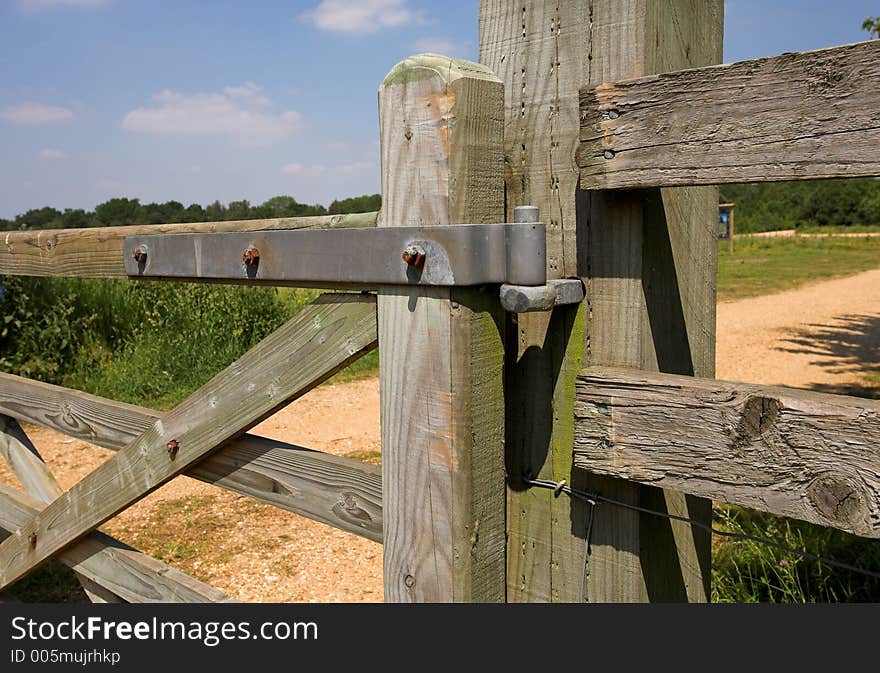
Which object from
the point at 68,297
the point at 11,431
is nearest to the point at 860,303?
the point at 68,297

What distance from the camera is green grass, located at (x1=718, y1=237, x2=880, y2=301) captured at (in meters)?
17.6

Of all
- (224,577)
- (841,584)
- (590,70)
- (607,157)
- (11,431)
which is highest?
(590,70)

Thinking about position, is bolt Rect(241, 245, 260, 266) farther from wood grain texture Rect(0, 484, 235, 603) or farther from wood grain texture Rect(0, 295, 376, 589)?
wood grain texture Rect(0, 484, 235, 603)

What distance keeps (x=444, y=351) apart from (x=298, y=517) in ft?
13.8

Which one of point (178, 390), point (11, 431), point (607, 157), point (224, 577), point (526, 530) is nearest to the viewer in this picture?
point (607, 157)

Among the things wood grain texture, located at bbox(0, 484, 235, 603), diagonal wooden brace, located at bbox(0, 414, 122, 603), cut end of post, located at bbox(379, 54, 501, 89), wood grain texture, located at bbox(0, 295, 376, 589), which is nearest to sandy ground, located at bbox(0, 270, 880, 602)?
diagonal wooden brace, located at bbox(0, 414, 122, 603)

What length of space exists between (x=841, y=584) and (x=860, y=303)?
42.4ft

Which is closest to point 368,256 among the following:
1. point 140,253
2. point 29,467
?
point 140,253

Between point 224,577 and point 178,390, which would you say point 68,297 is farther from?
point 224,577

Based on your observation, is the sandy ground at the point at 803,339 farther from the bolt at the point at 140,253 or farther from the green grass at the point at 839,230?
the green grass at the point at 839,230

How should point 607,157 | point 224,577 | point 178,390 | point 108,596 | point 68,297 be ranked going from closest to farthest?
point 607,157
point 108,596
point 224,577
point 178,390
point 68,297

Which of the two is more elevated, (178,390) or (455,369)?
A: (455,369)

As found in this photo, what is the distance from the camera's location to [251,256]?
4.84 feet

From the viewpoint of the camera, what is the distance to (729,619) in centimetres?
129
